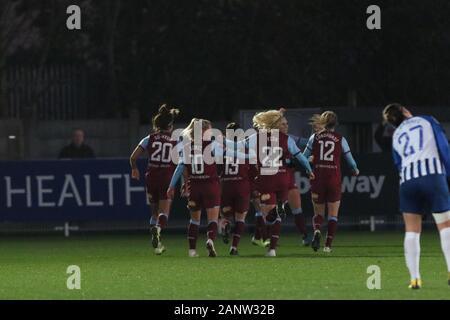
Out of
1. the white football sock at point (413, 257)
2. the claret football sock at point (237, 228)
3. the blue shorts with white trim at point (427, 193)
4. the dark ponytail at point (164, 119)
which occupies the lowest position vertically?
the claret football sock at point (237, 228)

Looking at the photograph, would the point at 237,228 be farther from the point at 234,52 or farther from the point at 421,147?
the point at 234,52

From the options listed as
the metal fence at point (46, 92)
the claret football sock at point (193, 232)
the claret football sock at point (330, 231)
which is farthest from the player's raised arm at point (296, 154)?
the metal fence at point (46, 92)

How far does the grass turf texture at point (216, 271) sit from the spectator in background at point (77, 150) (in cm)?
320

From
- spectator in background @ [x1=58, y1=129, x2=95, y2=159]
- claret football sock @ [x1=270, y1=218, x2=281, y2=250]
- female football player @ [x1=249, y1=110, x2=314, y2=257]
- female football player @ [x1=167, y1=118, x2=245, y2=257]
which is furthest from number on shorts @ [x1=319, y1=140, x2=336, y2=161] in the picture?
spectator in background @ [x1=58, y1=129, x2=95, y2=159]

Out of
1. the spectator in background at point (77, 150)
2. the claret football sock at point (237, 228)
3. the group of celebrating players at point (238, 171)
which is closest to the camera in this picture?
the group of celebrating players at point (238, 171)

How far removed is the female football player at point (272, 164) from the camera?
885 inches

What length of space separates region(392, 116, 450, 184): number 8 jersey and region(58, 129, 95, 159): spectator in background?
49.1ft

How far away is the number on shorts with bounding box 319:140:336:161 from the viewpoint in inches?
931

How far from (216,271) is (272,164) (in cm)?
338

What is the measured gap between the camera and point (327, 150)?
2369 centimetres

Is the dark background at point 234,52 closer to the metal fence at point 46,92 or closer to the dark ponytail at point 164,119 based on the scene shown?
the metal fence at point 46,92

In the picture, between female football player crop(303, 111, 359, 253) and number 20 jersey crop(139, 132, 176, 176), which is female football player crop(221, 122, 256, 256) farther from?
female football player crop(303, 111, 359, 253)

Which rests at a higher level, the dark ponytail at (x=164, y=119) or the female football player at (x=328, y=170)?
the dark ponytail at (x=164, y=119)
